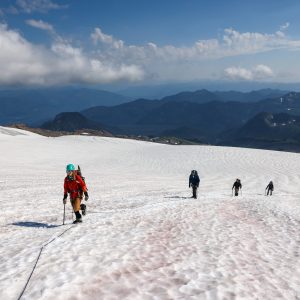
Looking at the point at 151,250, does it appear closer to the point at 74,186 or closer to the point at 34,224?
the point at 74,186

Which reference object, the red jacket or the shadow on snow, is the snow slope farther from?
the red jacket

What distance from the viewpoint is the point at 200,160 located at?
70250 mm

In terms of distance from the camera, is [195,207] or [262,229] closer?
[262,229]

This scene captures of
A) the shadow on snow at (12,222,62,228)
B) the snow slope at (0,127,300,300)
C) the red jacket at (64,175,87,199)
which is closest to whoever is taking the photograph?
the snow slope at (0,127,300,300)

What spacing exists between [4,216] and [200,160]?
5505cm

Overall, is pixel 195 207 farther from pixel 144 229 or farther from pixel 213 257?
pixel 213 257

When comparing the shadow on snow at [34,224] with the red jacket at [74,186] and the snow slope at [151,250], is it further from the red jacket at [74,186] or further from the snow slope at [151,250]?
the red jacket at [74,186]

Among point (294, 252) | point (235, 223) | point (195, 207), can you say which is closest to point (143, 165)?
point (195, 207)

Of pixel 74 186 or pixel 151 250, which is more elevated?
pixel 74 186

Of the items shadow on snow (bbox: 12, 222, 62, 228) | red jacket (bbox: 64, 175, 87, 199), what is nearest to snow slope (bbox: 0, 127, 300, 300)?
shadow on snow (bbox: 12, 222, 62, 228)

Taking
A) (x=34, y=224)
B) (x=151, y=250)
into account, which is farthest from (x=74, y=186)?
(x=151, y=250)

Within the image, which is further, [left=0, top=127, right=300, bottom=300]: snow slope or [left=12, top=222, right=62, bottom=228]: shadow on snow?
[left=12, top=222, right=62, bottom=228]: shadow on snow

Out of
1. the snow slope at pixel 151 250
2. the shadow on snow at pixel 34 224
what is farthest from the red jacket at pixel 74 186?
the shadow on snow at pixel 34 224

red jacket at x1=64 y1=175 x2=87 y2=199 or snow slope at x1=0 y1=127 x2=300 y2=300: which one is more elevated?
red jacket at x1=64 y1=175 x2=87 y2=199
